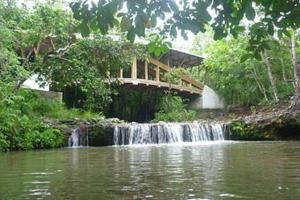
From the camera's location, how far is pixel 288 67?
3189cm

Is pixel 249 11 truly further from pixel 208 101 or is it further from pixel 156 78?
pixel 208 101

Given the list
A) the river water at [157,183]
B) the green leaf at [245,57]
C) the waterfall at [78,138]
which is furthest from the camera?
the waterfall at [78,138]

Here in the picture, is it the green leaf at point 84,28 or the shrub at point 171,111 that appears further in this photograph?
the shrub at point 171,111

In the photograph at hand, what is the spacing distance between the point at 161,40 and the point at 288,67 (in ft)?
95.1

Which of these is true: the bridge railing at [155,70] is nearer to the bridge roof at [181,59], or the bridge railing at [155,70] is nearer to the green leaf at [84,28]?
the bridge roof at [181,59]

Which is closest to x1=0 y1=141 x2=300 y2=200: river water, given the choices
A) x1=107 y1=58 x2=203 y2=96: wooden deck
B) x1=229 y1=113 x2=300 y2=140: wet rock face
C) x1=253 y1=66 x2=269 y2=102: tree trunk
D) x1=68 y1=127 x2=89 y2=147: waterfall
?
x1=68 y1=127 x2=89 y2=147: waterfall

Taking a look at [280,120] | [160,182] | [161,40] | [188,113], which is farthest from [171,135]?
[161,40]

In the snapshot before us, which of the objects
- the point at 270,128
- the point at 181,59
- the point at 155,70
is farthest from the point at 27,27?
the point at 181,59

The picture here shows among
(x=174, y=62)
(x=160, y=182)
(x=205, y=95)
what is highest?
(x=174, y=62)

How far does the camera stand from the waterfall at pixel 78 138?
17.5 meters

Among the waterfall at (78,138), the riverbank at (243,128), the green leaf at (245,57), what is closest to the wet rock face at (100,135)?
the riverbank at (243,128)

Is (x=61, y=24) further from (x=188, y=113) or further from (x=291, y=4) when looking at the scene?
(x=188, y=113)

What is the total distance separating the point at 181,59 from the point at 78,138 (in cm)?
1858

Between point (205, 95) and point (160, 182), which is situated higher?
point (205, 95)
